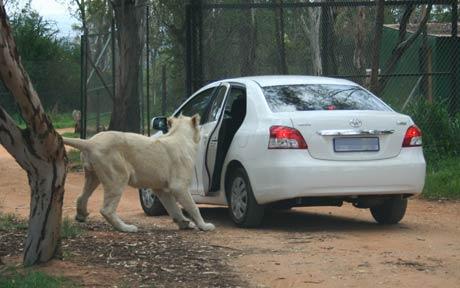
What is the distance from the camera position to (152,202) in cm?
1040

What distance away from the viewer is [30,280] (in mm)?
5781

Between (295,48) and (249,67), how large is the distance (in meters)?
1.57

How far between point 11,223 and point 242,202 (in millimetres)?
2332

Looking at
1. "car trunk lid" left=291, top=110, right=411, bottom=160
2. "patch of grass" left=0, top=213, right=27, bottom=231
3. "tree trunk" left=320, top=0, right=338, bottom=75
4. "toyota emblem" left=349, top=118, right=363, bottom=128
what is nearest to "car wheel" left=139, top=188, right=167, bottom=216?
"patch of grass" left=0, top=213, right=27, bottom=231

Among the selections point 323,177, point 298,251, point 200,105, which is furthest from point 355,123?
point 200,105

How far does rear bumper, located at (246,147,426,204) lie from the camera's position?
8.42 m

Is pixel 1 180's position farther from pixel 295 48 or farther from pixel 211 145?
pixel 211 145

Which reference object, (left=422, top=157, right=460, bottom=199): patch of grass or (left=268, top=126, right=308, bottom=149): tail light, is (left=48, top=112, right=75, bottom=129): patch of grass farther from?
(left=268, top=126, right=308, bottom=149): tail light

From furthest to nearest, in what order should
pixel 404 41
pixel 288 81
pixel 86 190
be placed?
pixel 404 41
pixel 288 81
pixel 86 190

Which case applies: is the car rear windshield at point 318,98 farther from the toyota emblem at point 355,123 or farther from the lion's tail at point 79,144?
the lion's tail at point 79,144

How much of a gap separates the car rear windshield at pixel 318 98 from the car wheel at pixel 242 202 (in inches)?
31.7

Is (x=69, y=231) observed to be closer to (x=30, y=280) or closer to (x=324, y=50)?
(x=30, y=280)

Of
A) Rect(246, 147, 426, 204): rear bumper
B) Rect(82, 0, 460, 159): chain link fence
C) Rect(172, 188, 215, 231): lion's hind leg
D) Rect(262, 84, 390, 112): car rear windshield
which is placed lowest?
Rect(172, 188, 215, 231): lion's hind leg

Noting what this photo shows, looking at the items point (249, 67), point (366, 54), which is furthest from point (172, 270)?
point (366, 54)
